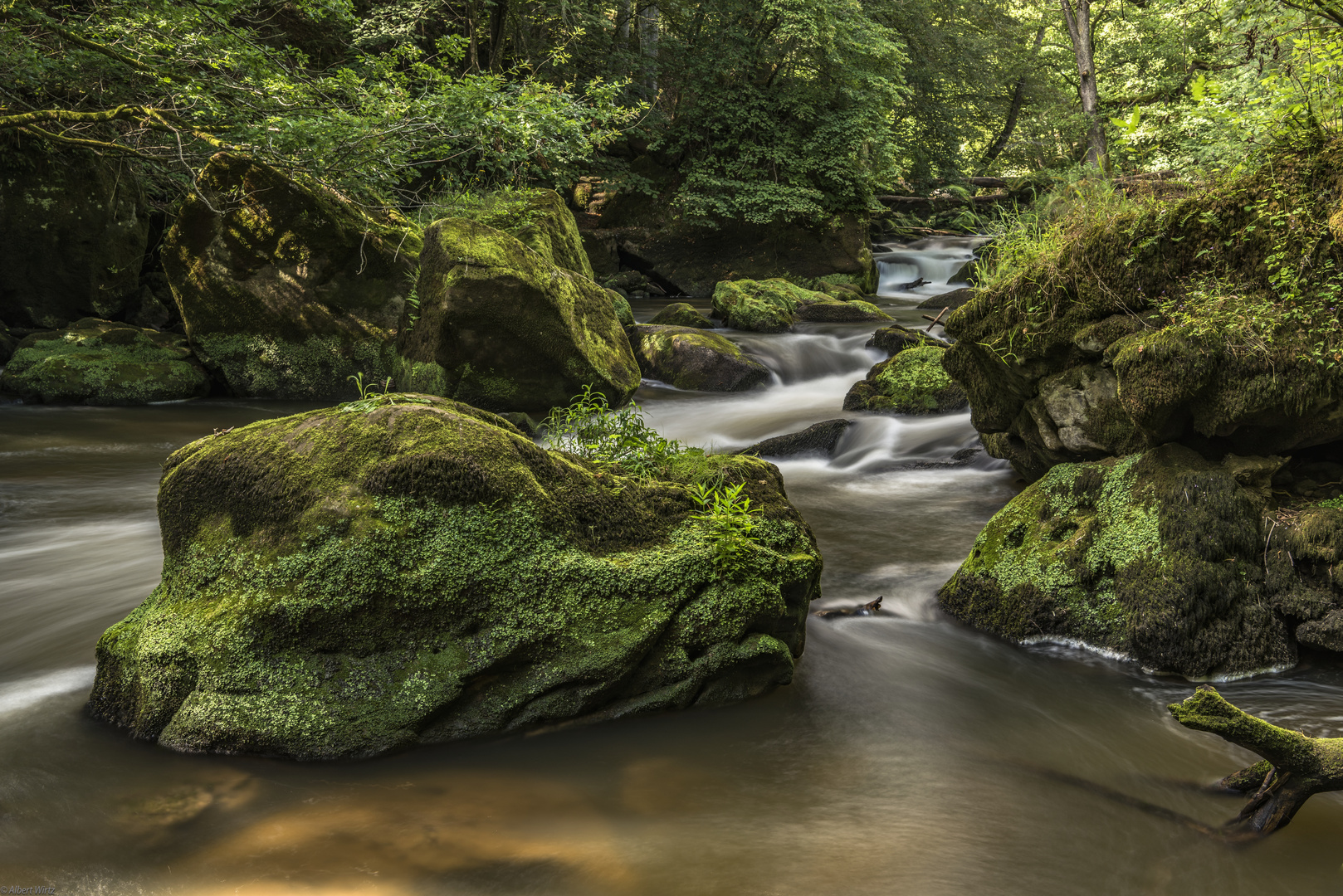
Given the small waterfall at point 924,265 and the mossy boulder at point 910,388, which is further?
the small waterfall at point 924,265

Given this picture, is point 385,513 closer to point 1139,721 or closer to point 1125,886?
point 1125,886

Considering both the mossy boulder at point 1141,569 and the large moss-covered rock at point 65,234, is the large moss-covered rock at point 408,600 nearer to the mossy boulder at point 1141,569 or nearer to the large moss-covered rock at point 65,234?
the mossy boulder at point 1141,569

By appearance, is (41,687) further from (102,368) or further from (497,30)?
(497,30)

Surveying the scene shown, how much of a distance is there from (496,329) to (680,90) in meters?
16.3

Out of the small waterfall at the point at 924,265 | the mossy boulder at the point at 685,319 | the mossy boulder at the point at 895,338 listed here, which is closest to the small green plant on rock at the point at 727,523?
the mossy boulder at the point at 895,338

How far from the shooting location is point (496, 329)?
30.6 feet

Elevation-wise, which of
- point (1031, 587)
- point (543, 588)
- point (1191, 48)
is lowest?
point (1031, 587)

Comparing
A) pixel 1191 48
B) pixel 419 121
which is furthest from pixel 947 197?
pixel 419 121

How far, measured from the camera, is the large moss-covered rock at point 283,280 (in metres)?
10.8

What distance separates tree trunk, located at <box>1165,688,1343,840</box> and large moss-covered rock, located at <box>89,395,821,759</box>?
6.01ft

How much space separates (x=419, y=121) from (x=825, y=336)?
834 cm

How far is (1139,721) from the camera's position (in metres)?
3.94

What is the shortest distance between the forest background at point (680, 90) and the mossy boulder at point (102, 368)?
2.40 meters

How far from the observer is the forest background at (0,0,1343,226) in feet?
29.2
